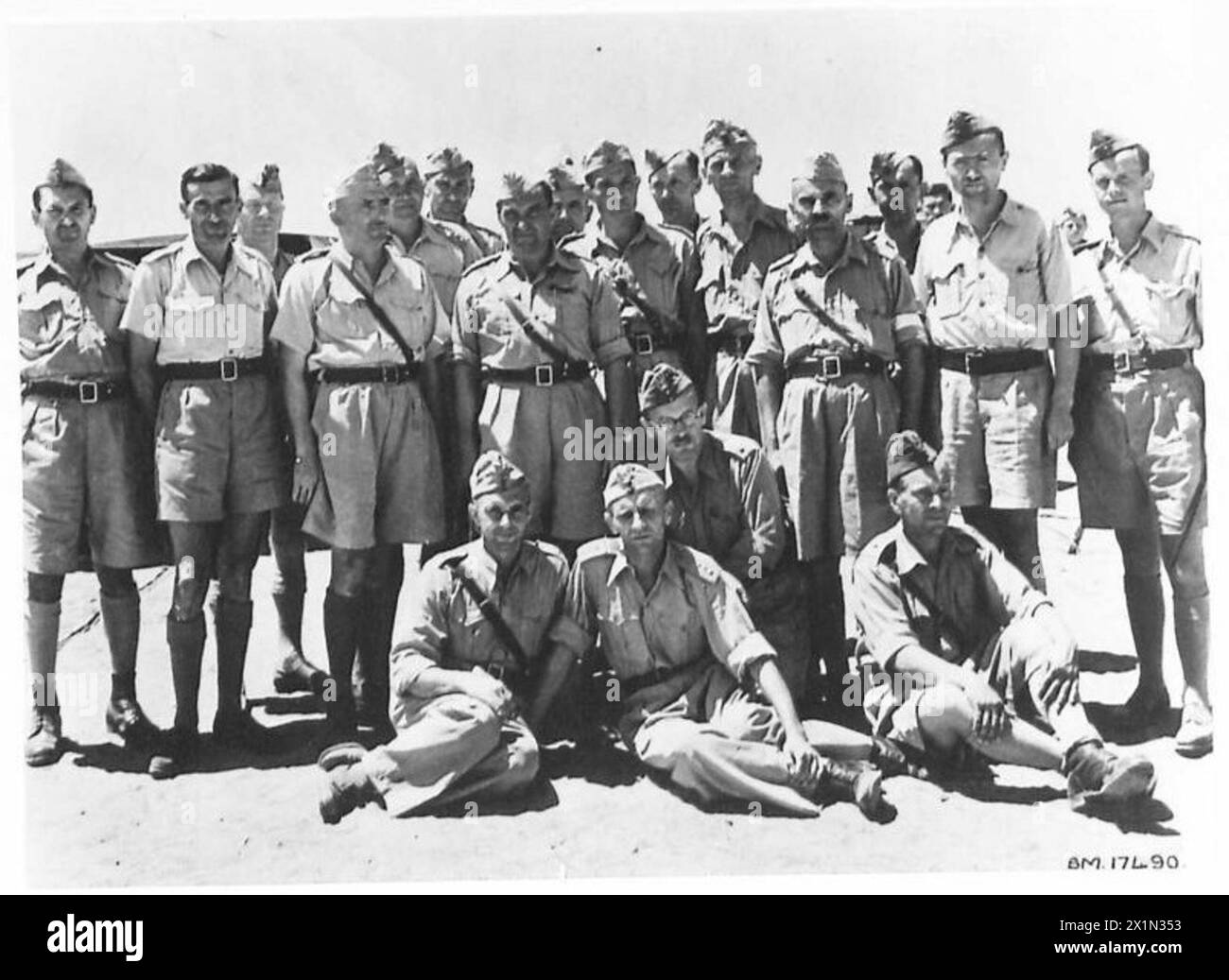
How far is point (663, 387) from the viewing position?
761 cm

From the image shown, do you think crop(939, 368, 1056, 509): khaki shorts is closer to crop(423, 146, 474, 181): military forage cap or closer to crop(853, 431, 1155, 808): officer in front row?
crop(853, 431, 1155, 808): officer in front row

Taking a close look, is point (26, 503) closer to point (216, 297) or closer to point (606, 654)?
→ point (216, 297)

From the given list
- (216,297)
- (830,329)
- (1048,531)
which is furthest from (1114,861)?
(216,297)

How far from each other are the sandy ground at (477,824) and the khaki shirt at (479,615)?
57 centimetres

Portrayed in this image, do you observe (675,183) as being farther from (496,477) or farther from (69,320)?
(69,320)

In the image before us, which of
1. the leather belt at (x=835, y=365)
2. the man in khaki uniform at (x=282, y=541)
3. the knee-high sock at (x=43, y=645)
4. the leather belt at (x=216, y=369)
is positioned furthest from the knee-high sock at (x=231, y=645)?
the leather belt at (x=835, y=365)

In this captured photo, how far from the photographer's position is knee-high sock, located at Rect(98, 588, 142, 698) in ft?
25.5

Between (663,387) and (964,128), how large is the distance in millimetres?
1842

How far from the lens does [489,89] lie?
7.82 meters

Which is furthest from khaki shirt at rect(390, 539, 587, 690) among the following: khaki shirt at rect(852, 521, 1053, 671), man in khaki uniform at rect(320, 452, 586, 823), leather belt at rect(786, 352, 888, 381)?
leather belt at rect(786, 352, 888, 381)

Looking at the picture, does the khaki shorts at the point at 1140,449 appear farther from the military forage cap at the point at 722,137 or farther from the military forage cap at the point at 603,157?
the military forage cap at the point at 603,157

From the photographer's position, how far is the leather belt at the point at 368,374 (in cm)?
761

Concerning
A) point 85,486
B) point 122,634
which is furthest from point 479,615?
point 85,486

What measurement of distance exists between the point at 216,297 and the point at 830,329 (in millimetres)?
2728
